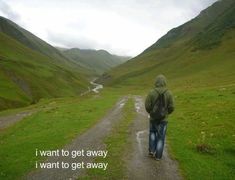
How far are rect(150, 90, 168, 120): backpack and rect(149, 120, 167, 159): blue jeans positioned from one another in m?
0.41

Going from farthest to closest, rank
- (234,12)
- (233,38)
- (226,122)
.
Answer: (234,12), (233,38), (226,122)

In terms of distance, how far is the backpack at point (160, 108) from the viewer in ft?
57.4

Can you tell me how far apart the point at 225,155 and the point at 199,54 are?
6175 inches

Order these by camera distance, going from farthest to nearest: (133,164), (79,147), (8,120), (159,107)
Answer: (8,120) → (79,147) → (159,107) → (133,164)

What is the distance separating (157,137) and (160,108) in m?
1.50

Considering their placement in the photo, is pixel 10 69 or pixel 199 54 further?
pixel 199 54

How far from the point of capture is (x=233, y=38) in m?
164

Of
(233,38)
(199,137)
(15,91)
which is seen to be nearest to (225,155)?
(199,137)

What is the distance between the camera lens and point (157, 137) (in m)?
17.9

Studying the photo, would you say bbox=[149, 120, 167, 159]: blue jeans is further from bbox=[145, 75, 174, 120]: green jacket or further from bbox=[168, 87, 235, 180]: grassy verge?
bbox=[168, 87, 235, 180]: grassy verge

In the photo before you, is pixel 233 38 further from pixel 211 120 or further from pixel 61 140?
pixel 61 140

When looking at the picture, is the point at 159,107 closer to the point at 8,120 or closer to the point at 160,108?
the point at 160,108

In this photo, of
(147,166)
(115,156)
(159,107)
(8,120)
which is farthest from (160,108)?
(8,120)

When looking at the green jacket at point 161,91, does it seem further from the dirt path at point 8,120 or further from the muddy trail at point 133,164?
the dirt path at point 8,120
